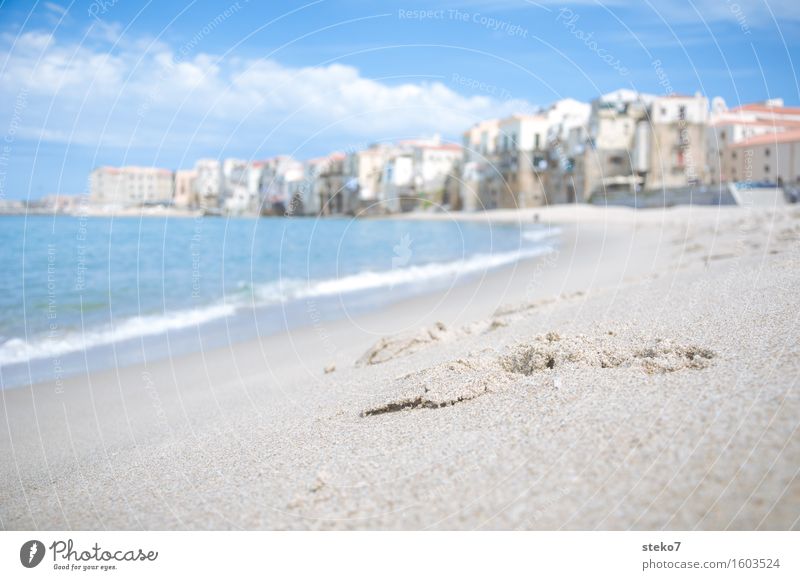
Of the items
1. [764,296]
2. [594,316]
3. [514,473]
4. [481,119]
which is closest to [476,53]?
[481,119]

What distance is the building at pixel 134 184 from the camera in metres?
32.9

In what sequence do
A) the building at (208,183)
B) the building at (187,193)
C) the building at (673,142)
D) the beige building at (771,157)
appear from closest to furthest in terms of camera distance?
the beige building at (771,157), the building at (187,193), the building at (208,183), the building at (673,142)

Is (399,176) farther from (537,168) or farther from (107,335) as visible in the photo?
(107,335)

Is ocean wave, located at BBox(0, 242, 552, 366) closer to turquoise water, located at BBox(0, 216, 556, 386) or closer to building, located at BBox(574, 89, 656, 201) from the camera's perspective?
turquoise water, located at BBox(0, 216, 556, 386)

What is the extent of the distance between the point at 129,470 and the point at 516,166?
2153 inches

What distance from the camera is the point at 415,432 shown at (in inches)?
123

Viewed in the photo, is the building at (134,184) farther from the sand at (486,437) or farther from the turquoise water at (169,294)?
the sand at (486,437)

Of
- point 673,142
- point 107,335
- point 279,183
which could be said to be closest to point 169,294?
point 107,335

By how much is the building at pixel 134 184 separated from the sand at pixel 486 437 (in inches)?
997

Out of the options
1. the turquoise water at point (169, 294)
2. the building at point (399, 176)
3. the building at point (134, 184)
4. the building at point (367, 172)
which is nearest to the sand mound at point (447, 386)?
the turquoise water at point (169, 294)

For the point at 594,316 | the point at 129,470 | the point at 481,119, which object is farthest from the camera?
the point at 481,119

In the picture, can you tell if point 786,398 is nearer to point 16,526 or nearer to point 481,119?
point 16,526
